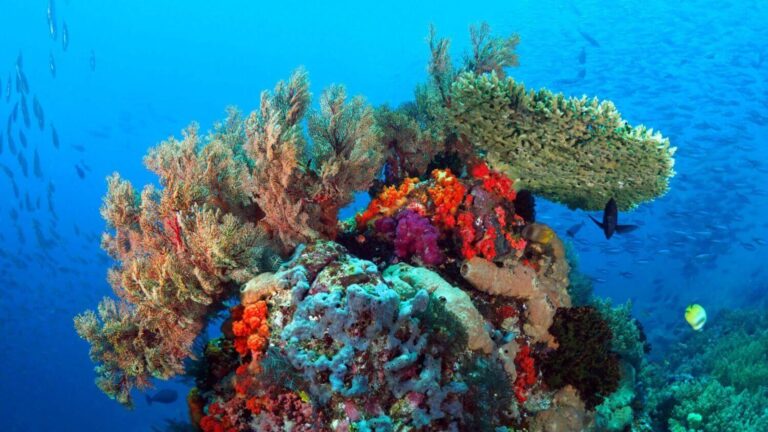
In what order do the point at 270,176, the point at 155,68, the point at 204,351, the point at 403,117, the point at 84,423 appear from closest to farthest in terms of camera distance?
the point at 204,351
the point at 270,176
the point at 403,117
the point at 84,423
the point at 155,68

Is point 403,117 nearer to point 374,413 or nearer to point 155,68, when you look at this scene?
point 374,413

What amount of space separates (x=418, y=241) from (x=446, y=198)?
0.85 m

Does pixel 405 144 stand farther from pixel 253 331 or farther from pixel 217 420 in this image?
pixel 217 420

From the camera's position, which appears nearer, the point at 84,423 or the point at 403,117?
the point at 403,117

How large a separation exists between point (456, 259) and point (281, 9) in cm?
14966

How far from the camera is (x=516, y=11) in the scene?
102062mm

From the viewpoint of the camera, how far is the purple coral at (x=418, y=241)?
16.9 ft

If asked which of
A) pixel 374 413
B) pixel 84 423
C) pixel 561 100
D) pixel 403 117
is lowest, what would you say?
pixel 374 413

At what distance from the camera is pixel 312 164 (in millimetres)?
5520

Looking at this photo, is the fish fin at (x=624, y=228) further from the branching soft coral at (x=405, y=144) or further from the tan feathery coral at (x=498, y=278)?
the branching soft coral at (x=405, y=144)

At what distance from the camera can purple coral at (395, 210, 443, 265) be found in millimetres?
5141

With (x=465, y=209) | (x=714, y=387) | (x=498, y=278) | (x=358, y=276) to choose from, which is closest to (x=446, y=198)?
(x=465, y=209)

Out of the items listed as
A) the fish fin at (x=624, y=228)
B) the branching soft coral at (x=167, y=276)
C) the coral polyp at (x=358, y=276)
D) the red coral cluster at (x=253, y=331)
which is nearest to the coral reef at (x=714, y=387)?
the coral polyp at (x=358, y=276)

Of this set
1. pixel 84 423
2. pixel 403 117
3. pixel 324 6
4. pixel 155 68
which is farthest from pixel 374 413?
pixel 324 6
